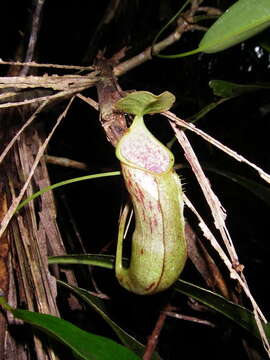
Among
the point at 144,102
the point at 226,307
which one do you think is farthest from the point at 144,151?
the point at 226,307

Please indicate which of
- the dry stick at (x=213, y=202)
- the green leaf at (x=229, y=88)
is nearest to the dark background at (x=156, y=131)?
the green leaf at (x=229, y=88)

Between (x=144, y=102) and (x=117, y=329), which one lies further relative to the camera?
(x=117, y=329)

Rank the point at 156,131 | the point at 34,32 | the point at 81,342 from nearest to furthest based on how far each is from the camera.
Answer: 1. the point at 81,342
2. the point at 34,32
3. the point at 156,131

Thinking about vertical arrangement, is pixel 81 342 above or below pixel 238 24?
below

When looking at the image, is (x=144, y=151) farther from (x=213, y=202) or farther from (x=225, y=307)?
(x=225, y=307)

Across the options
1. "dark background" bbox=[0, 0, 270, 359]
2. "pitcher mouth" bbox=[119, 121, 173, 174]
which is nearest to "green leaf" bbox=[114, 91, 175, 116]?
"pitcher mouth" bbox=[119, 121, 173, 174]

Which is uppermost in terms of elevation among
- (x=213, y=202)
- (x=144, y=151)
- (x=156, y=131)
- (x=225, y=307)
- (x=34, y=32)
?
(x=34, y=32)

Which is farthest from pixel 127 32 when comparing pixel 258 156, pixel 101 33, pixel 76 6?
pixel 258 156
